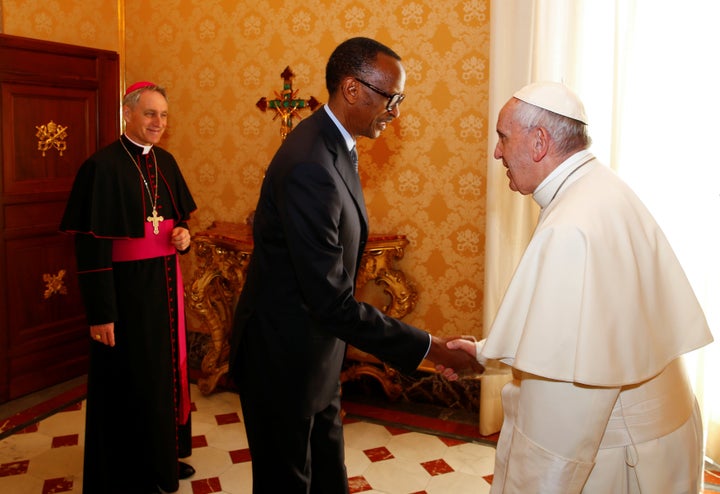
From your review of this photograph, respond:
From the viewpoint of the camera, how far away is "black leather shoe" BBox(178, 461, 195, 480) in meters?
3.29

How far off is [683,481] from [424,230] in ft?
8.58

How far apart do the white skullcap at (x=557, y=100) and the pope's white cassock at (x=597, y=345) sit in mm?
121

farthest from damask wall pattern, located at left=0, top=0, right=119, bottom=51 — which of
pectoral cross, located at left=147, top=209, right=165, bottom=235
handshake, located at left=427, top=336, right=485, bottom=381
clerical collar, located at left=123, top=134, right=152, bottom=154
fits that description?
handshake, located at left=427, top=336, right=485, bottom=381

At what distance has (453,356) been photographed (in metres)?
2.34

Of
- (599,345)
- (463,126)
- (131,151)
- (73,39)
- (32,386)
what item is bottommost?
(32,386)

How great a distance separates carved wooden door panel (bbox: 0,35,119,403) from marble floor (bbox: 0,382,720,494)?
0.36 m

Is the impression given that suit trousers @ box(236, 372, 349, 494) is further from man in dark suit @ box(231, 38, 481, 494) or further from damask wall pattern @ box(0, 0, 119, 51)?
damask wall pattern @ box(0, 0, 119, 51)

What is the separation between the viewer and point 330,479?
2.33m

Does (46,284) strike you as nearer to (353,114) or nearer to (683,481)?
(353,114)

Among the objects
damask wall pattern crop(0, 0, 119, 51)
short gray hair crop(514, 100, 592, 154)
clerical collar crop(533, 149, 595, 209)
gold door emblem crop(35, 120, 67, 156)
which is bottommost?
clerical collar crop(533, 149, 595, 209)

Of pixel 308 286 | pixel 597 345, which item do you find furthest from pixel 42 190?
pixel 597 345

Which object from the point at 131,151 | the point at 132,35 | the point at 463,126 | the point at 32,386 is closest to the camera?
the point at 131,151

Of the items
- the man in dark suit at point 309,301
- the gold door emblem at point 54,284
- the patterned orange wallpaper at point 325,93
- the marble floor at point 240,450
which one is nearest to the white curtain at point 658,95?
the patterned orange wallpaper at point 325,93

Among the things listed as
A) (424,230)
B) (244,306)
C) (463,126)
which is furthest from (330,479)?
(463,126)
